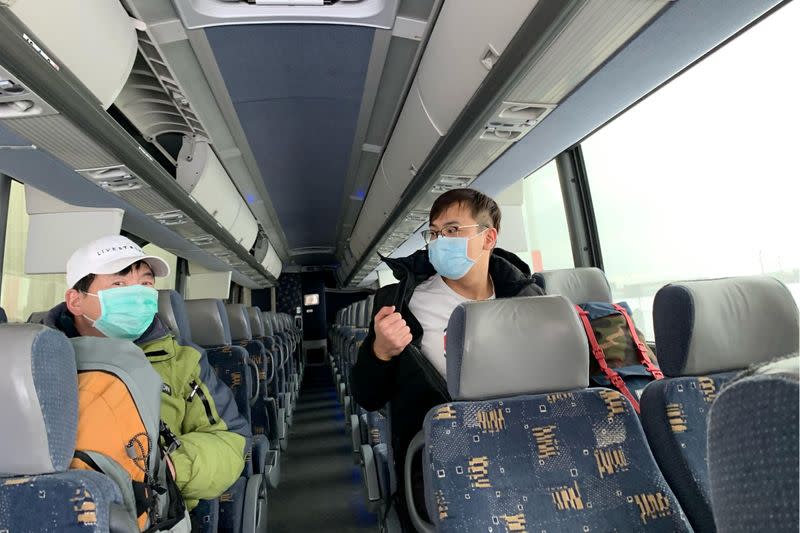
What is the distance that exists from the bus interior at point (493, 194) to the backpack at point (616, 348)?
0.24 metres

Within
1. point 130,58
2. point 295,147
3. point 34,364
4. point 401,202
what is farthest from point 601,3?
point 295,147

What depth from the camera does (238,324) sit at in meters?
5.38

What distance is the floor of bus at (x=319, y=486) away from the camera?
12.9ft

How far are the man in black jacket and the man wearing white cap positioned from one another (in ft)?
1.96

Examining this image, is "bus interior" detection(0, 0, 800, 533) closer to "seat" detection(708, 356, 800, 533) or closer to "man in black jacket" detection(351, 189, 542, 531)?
"seat" detection(708, 356, 800, 533)

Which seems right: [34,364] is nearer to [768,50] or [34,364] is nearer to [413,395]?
[413,395]

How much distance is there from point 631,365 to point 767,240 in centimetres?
105

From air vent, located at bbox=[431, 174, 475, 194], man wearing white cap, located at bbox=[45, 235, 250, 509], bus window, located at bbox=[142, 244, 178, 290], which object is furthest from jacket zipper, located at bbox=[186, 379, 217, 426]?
bus window, located at bbox=[142, 244, 178, 290]

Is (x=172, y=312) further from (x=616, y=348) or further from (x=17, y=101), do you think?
(x=616, y=348)

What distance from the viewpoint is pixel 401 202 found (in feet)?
18.1

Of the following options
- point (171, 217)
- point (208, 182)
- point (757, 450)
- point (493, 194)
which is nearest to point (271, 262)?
point (208, 182)

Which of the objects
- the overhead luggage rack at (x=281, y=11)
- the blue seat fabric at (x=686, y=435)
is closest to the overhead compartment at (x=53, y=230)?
the overhead luggage rack at (x=281, y=11)

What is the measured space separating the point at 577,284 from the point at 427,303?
144cm

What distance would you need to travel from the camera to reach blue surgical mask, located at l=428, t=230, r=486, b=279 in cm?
223
